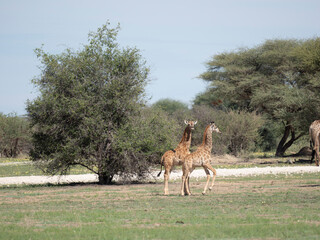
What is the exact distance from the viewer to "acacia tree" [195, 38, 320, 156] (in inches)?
1470

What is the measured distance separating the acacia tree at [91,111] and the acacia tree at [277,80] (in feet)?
59.8

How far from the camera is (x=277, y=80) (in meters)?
46.9

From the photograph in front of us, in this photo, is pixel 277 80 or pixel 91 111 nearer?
pixel 91 111

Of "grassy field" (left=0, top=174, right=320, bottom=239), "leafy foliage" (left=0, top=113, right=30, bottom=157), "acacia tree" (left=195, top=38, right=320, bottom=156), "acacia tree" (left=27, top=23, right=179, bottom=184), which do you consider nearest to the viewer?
"grassy field" (left=0, top=174, right=320, bottom=239)

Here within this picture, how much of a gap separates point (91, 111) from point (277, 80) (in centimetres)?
3019

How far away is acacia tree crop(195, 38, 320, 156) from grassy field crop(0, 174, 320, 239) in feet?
62.6

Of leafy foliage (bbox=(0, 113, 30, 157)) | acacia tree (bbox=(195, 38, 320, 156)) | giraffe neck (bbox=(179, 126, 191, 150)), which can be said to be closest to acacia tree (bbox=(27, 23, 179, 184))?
giraffe neck (bbox=(179, 126, 191, 150))

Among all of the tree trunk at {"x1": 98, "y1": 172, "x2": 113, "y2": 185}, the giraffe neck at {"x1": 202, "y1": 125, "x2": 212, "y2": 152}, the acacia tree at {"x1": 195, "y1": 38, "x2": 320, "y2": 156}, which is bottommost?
the tree trunk at {"x1": 98, "y1": 172, "x2": 113, "y2": 185}

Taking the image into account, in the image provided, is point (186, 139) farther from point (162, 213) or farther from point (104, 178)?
point (104, 178)

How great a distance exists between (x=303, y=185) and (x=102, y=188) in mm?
7589

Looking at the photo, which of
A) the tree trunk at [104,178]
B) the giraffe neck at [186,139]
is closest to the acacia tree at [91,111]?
the tree trunk at [104,178]

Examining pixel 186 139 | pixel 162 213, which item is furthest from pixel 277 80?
pixel 162 213

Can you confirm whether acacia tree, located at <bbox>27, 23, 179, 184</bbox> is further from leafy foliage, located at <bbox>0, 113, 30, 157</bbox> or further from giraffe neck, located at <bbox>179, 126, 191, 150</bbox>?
leafy foliage, located at <bbox>0, 113, 30, 157</bbox>

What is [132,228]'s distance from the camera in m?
10.3
